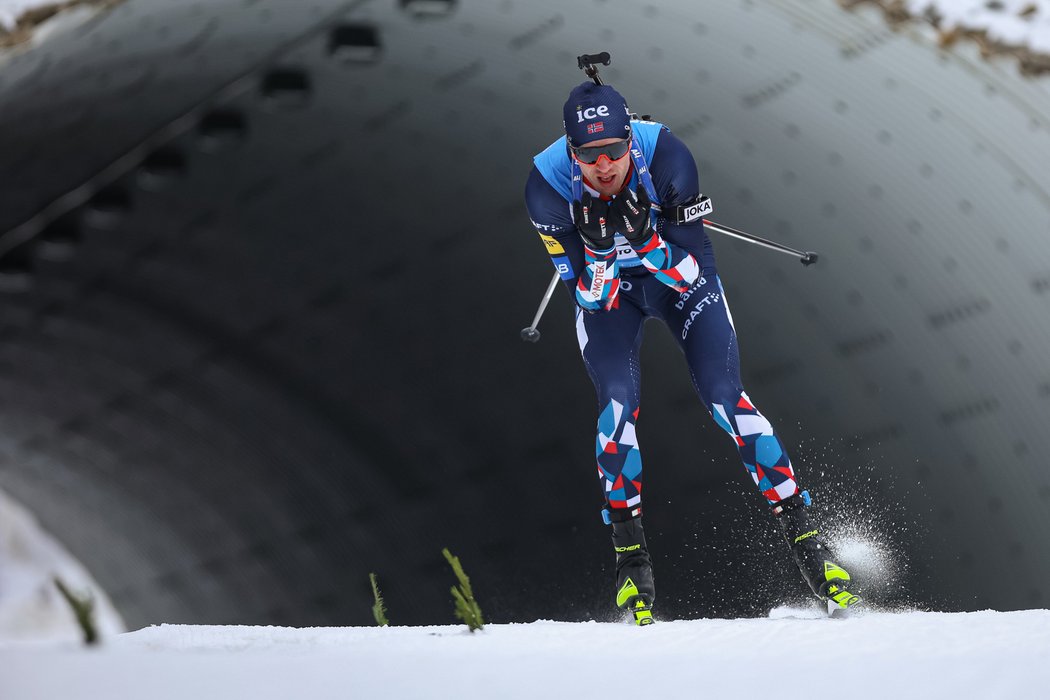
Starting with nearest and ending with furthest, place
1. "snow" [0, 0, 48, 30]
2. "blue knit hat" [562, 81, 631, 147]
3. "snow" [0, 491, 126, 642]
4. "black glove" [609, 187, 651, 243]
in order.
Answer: "blue knit hat" [562, 81, 631, 147], "black glove" [609, 187, 651, 243], "snow" [0, 0, 48, 30], "snow" [0, 491, 126, 642]

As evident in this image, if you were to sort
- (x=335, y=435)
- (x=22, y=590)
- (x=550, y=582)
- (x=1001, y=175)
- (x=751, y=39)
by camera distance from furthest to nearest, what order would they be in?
(x=22, y=590)
(x=335, y=435)
(x=550, y=582)
(x=751, y=39)
(x=1001, y=175)

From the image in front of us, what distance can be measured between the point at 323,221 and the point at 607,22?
3.36 metres

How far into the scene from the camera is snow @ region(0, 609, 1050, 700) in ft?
12.8

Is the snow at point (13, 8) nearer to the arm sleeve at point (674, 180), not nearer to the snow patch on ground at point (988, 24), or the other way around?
the arm sleeve at point (674, 180)

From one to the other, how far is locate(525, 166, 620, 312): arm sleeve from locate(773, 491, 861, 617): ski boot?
1395 mm

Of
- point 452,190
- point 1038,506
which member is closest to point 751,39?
point 452,190

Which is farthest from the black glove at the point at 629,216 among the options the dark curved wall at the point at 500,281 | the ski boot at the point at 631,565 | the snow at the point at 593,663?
the dark curved wall at the point at 500,281

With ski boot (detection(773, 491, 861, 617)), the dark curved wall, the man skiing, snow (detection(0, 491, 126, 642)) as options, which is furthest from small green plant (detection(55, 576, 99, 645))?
snow (detection(0, 491, 126, 642))

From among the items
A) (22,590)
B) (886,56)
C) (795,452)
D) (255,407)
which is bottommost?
(22,590)

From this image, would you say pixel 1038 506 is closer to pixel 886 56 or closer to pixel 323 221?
pixel 886 56

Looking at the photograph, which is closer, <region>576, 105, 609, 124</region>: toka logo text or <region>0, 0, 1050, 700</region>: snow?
<region>0, 0, 1050, 700</region>: snow

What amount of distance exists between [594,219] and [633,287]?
2.50ft

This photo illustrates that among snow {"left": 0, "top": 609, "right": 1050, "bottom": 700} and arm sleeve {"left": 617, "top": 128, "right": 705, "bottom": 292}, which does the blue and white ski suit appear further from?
snow {"left": 0, "top": 609, "right": 1050, "bottom": 700}

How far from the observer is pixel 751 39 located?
8664mm
